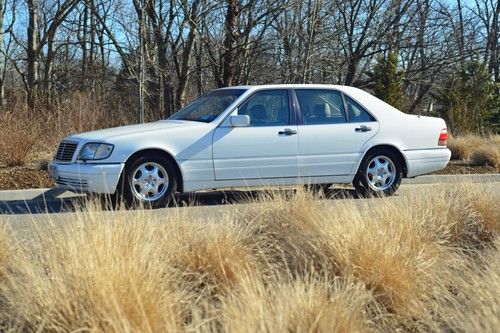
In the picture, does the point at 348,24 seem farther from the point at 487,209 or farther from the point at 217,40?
the point at 487,209

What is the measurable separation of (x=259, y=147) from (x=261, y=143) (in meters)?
0.06

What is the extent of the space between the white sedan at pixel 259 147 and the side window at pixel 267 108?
0.01 meters

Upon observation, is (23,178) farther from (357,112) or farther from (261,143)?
(357,112)

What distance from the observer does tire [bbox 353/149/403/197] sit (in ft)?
29.0

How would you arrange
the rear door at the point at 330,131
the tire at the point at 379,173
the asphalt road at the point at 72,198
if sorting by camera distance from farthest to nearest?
→ 1. the tire at the point at 379,173
2. the rear door at the point at 330,131
3. the asphalt road at the point at 72,198

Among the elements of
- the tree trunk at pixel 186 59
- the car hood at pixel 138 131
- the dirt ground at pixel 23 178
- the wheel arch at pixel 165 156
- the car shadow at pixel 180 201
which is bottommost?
the car shadow at pixel 180 201

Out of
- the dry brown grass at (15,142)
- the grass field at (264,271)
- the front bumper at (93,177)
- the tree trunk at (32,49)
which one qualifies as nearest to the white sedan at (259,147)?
the front bumper at (93,177)

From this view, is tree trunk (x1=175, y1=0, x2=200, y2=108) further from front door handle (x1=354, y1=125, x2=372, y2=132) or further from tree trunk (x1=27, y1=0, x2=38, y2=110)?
front door handle (x1=354, y1=125, x2=372, y2=132)

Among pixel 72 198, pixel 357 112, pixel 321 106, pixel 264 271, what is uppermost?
pixel 321 106

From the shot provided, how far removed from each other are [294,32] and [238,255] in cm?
1578

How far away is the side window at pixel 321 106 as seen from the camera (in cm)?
862

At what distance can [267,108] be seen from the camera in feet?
27.9

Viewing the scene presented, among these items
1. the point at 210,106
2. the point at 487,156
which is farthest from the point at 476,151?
the point at 210,106

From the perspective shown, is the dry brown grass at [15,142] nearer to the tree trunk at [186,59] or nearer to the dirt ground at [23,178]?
the dirt ground at [23,178]
